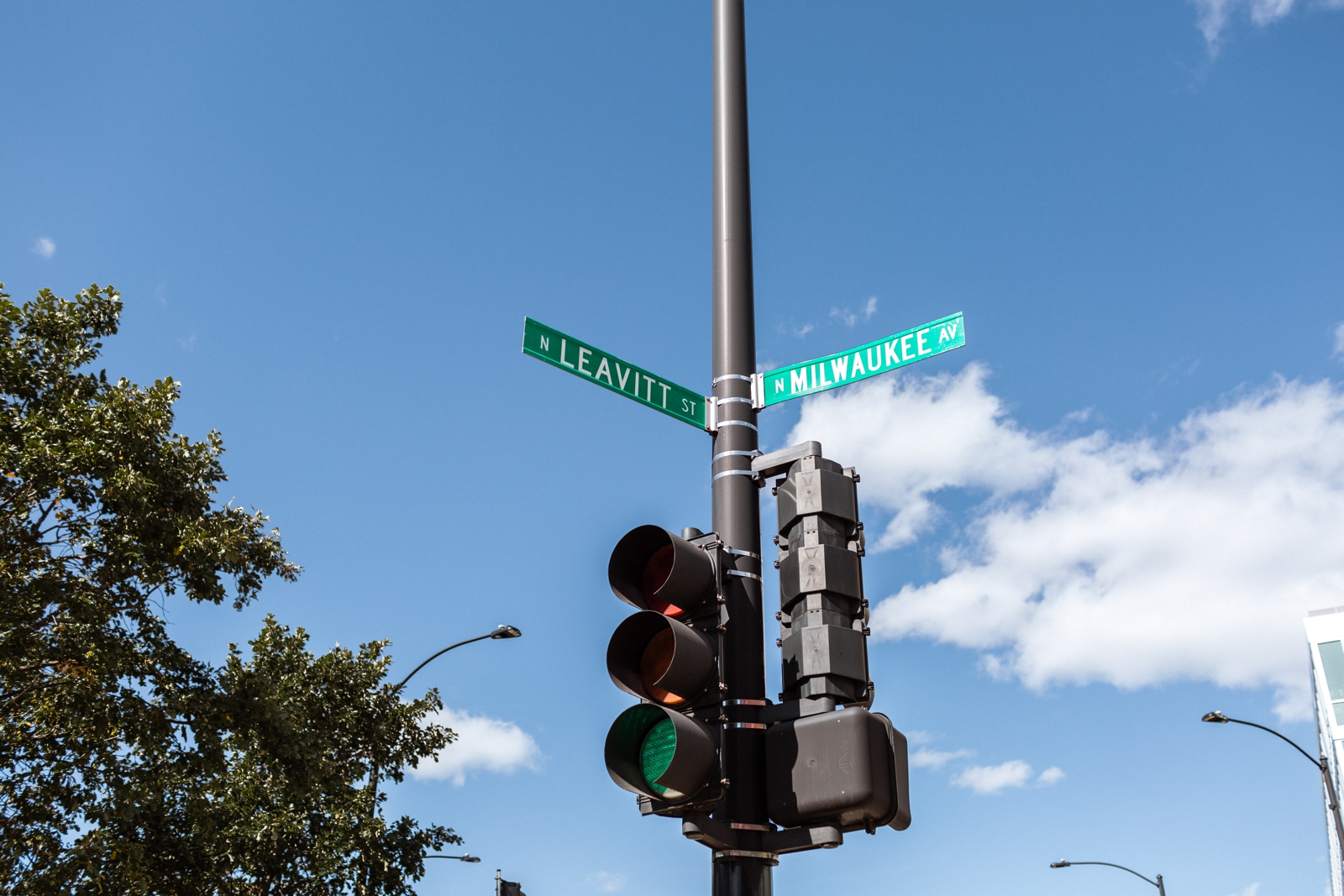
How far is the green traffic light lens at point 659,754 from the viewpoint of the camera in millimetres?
4047

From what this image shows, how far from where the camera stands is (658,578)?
4723 millimetres

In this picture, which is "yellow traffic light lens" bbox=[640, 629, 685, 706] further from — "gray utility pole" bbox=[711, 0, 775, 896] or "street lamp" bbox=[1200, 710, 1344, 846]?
"street lamp" bbox=[1200, 710, 1344, 846]

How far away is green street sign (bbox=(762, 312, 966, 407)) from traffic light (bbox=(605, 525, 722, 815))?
1.15 m

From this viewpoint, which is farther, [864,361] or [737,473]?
[864,361]

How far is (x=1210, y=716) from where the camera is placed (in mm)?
27984

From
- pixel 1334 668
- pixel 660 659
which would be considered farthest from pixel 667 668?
pixel 1334 668

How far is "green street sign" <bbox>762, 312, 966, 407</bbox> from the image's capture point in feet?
18.3

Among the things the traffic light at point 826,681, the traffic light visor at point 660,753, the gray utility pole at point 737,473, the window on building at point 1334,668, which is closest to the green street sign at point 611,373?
the gray utility pole at point 737,473

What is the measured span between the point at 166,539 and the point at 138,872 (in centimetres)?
426

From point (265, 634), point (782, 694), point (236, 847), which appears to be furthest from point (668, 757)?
point (265, 634)

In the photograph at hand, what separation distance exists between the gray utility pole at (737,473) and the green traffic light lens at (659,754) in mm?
246

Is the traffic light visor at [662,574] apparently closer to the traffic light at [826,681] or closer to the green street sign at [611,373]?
the traffic light at [826,681]

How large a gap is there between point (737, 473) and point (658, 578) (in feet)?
2.32

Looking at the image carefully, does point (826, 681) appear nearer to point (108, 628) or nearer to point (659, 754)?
point (659, 754)
